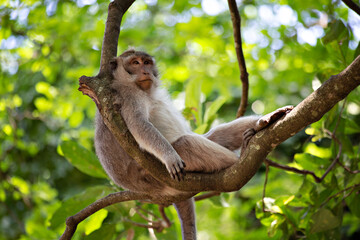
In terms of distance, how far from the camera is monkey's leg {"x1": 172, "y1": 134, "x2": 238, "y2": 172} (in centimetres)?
366

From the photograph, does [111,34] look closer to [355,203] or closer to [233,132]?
[233,132]

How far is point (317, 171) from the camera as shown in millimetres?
4441

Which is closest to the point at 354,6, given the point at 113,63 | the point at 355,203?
the point at 355,203

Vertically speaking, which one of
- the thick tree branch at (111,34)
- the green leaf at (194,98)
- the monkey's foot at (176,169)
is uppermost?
the thick tree branch at (111,34)

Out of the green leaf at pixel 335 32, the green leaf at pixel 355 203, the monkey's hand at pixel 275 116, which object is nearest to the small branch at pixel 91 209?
the monkey's hand at pixel 275 116

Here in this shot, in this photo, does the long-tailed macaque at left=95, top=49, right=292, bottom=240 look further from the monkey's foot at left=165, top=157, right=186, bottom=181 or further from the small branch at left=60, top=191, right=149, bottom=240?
the small branch at left=60, top=191, right=149, bottom=240

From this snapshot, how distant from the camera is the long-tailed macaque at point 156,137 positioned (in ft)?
11.5

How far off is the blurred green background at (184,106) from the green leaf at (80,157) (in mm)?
13

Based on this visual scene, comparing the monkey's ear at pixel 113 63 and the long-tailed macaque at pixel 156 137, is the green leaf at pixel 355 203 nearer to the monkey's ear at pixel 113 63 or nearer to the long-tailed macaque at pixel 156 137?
the long-tailed macaque at pixel 156 137

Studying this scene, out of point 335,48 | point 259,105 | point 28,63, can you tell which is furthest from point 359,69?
point 28,63

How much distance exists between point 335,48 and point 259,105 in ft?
12.5

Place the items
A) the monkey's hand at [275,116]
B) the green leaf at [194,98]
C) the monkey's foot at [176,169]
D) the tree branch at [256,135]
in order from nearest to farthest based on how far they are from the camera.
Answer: the tree branch at [256,135], the monkey's hand at [275,116], the monkey's foot at [176,169], the green leaf at [194,98]

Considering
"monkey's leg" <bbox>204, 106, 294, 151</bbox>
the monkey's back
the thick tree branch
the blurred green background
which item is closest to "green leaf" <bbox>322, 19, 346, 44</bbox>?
the blurred green background

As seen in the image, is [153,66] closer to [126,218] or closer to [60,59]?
[126,218]
